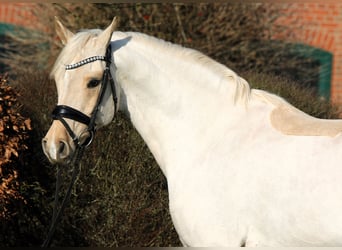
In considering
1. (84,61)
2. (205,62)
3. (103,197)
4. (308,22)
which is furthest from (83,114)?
(308,22)

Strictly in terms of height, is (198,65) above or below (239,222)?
above

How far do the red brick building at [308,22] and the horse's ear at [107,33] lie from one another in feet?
21.4

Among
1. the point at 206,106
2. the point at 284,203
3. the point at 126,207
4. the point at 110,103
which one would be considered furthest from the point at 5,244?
the point at 284,203

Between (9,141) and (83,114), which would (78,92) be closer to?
(83,114)

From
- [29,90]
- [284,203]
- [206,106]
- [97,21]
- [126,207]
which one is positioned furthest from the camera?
[97,21]

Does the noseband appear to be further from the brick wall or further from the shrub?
the brick wall

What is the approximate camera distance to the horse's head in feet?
12.6

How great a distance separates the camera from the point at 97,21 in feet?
31.1

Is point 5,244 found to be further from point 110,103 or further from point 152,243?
point 110,103

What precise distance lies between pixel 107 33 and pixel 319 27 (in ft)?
23.4

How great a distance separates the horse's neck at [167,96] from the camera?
3994 mm

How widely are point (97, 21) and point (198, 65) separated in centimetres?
563

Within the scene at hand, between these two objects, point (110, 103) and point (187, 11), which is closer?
point (110, 103)

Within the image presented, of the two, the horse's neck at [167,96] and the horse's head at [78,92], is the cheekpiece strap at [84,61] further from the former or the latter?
the horse's neck at [167,96]
